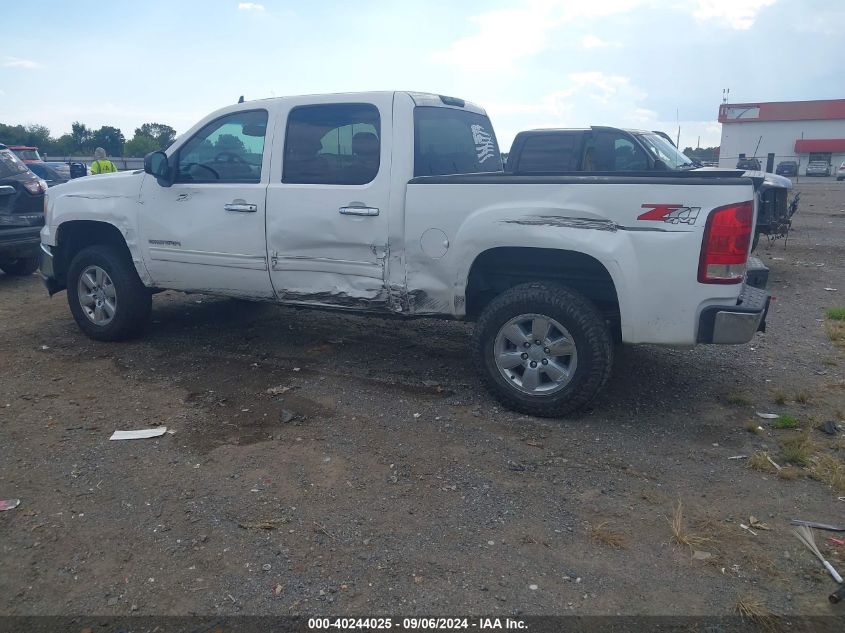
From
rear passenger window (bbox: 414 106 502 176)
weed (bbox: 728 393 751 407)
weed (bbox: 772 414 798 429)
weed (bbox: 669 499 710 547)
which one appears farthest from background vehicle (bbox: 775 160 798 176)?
weed (bbox: 669 499 710 547)

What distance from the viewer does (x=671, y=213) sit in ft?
12.7

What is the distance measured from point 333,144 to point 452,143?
961 mm

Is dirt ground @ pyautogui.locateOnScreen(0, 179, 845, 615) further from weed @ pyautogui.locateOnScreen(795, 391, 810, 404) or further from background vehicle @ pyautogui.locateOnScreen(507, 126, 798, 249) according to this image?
background vehicle @ pyautogui.locateOnScreen(507, 126, 798, 249)

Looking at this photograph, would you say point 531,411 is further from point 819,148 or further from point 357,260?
point 819,148

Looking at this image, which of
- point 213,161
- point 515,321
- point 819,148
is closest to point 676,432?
point 515,321

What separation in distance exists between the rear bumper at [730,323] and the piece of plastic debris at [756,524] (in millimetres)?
1023

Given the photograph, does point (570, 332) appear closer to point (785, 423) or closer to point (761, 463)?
point (761, 463)

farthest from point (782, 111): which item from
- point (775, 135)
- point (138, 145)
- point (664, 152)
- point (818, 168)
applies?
point (664, 152)

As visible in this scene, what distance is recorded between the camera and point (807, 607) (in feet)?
8.68

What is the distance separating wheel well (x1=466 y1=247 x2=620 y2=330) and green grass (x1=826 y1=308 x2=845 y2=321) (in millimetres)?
3671

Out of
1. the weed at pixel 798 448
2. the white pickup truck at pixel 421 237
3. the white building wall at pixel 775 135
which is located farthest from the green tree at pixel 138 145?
the white building wall at pixel 775 135

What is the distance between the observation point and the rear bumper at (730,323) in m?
3.87

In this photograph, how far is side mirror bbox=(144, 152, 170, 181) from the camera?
544cm

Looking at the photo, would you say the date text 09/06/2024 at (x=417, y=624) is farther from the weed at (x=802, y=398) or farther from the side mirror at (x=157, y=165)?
the side mirror at (x=157, y=165)
